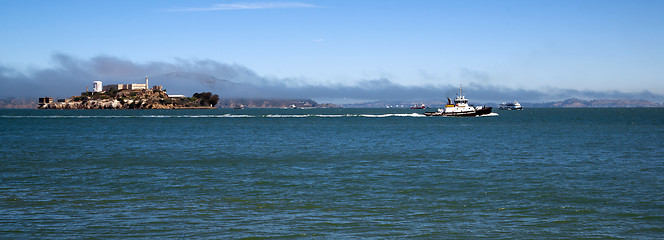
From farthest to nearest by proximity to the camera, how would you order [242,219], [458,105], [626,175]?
1. [458,105]
2. [626,175]
3. [242,219]

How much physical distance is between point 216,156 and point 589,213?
27391 mm

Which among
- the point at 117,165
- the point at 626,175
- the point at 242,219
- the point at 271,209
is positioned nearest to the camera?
the point at 242,219

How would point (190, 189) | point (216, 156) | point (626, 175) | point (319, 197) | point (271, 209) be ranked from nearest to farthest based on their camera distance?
point (271, 209)
point (319, 197)
point (190, 189)
point (626, 175)
point (216, 156)

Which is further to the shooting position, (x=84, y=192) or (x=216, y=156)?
(x=216, y=156)

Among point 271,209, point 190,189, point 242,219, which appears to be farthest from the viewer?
point 190,189

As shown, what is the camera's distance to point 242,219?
1747 cm

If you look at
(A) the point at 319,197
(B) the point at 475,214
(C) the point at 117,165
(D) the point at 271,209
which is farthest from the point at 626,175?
(C) the point at 117,165

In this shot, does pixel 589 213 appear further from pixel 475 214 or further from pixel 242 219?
pixel 242 219

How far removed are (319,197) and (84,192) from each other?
9.36 m

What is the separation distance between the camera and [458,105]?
154500 mm

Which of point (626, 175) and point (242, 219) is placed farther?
point (626, 175)

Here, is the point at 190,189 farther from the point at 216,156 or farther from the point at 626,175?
the point at 626,175

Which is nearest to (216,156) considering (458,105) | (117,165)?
(117,165)

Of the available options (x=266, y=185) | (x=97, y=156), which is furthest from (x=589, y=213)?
(x=97, y=156)
